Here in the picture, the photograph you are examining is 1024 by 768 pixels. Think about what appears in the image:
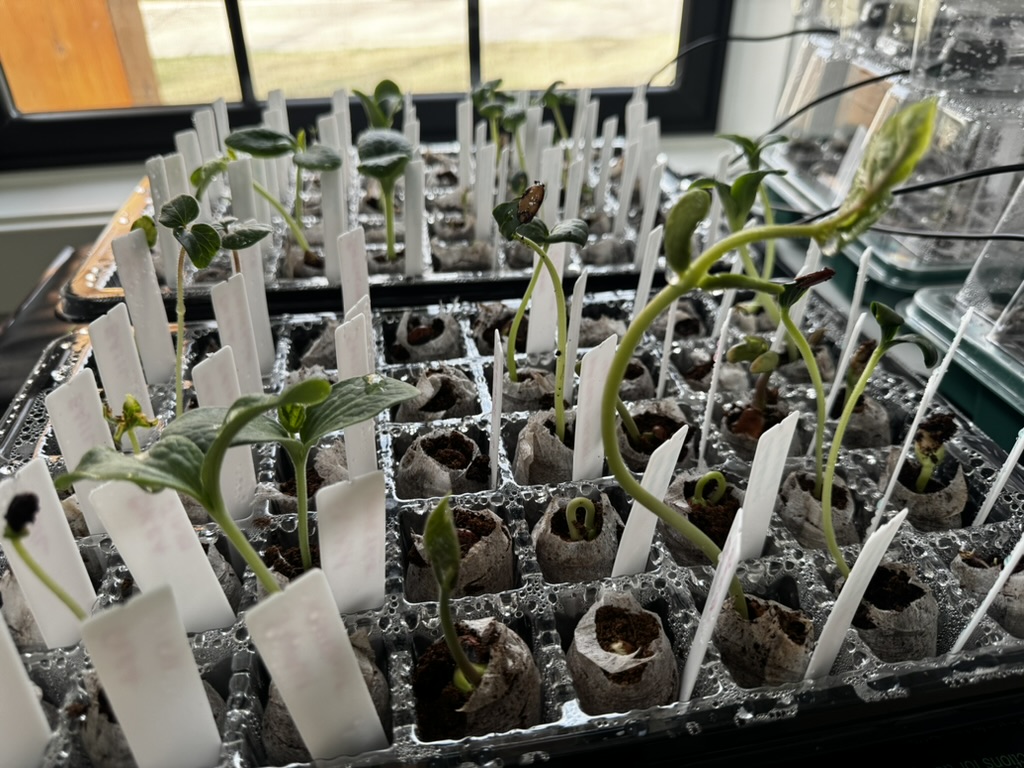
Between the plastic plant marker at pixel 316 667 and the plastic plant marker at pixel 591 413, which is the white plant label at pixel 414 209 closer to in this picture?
the plastic plant marker at pixel 591 413

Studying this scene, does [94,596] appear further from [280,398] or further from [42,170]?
[42,170]

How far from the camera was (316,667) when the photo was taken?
555 mm

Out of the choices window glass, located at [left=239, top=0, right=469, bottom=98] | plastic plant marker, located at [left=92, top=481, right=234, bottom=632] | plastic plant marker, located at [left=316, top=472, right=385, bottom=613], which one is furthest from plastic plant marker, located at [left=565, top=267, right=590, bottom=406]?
window glass, located at [left=239, top=0, right=469, bottom=98]

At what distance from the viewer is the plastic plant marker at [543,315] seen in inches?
42.8

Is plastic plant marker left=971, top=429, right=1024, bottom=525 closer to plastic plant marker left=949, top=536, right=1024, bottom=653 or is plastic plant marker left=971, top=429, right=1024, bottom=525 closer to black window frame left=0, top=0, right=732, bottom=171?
plastic plant marker left=949, top=536, right=1024, bottom=653

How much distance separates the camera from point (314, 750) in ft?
1.96

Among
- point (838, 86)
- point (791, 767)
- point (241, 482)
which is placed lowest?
point (791, 767)

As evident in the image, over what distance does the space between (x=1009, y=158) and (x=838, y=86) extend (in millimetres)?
576

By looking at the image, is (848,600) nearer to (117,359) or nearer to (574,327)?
(574,327)

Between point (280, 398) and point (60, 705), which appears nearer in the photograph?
point (280, 398)

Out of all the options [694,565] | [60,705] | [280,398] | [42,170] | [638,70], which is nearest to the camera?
[280,398]

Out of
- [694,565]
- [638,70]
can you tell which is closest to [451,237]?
[694,565]

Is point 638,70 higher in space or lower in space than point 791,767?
higher

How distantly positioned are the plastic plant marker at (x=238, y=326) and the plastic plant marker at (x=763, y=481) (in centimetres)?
61
